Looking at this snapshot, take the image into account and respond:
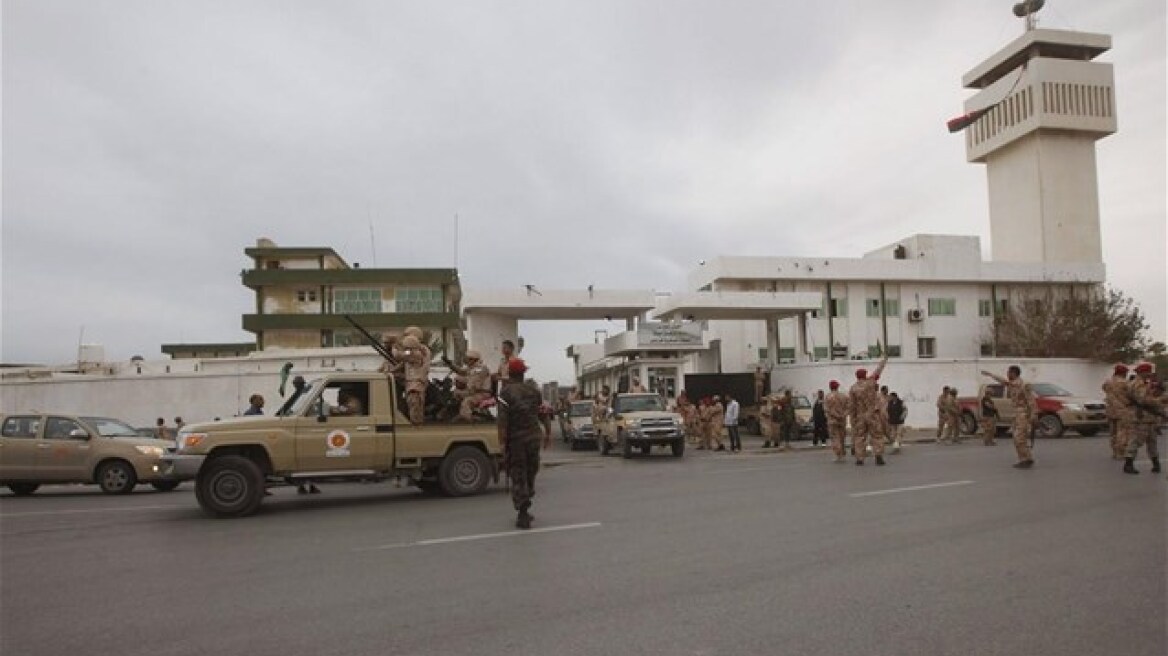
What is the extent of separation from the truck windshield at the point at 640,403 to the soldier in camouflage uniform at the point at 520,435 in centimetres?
1392

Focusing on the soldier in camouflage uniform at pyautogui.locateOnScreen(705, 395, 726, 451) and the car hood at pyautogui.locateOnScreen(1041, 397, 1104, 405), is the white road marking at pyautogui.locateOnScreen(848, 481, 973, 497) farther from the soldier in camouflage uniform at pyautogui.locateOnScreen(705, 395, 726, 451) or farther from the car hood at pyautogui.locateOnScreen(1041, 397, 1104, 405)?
the car hood at pyautogui.locateOnScreen(1041, 397, 1104, 405)

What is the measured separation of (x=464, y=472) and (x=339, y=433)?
6.86ft

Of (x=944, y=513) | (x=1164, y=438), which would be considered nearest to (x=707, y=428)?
(x=1164, y=438)

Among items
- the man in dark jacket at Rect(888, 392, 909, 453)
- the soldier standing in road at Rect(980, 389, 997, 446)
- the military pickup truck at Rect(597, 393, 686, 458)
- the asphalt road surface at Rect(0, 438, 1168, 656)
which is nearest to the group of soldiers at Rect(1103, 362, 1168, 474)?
the asphalt road surface at Rect(0, 438, 1168, 656)

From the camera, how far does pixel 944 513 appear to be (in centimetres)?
934

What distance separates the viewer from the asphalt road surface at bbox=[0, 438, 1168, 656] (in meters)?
4.96

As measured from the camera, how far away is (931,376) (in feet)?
122

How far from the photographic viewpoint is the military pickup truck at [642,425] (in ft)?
72.9

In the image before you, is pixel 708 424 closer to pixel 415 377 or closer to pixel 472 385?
pixel 472 385

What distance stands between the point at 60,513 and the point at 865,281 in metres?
49.6

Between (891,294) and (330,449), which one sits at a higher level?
(891,294)

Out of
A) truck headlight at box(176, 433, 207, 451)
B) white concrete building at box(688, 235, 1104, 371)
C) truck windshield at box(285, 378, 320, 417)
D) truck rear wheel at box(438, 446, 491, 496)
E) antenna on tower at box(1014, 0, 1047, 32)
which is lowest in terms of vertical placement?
truck rear wheel at box(438, 446, 491, 496)

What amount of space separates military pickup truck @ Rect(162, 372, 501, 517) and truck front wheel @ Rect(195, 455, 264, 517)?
1 cm

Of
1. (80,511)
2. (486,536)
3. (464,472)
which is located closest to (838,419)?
(464,472)
